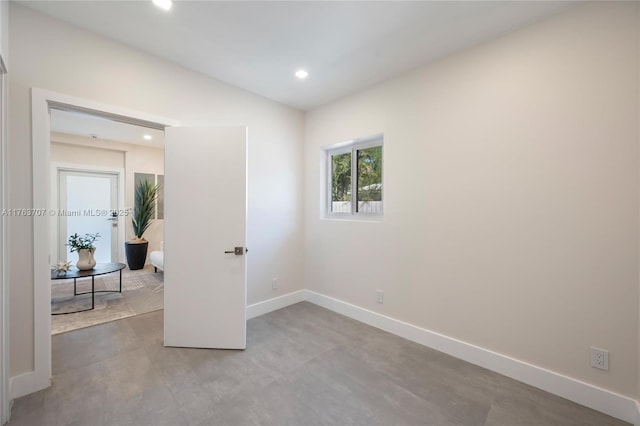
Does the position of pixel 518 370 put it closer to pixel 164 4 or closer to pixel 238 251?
pixel 238 251

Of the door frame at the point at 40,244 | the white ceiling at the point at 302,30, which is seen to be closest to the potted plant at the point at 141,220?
the door frame at the point at 40,244

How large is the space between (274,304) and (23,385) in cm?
209

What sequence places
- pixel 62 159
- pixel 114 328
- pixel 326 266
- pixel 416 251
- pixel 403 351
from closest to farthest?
pixel 403 351 → pixel 416 251 → pixel 114 328 → pixel 326 266 → pixel 62 159

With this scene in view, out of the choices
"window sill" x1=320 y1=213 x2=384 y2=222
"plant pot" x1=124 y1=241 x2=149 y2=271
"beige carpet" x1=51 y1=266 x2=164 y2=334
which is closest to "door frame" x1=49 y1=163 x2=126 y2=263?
"plant pot" x1=124 y1=241 x2=149 y2=271

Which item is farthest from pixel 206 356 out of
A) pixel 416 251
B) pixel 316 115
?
pixel 316 115

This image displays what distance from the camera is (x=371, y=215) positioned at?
3.10m

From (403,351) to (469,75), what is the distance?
8.02ft

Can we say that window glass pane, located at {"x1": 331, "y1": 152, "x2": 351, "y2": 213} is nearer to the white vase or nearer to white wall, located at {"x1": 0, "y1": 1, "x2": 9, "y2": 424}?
white wall, located at {"x1": 0, "y1": 1, "x2": 9, "y2": 424}

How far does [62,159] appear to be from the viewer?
507cm

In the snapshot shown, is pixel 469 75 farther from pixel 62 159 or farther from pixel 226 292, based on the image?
pixel 62 159

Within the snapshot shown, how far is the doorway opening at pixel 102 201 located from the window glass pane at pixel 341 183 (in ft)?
8.75

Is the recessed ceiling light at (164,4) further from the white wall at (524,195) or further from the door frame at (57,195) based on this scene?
the door frame at (57,195)

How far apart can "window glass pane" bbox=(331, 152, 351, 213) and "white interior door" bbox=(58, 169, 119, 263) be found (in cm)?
504

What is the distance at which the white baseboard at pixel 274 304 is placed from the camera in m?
3.11
